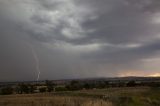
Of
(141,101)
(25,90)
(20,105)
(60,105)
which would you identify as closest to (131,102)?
(141,101)

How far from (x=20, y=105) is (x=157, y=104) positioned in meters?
25.2

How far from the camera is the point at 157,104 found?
188ft

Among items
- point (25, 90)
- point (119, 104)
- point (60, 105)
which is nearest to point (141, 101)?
point (119, 104)

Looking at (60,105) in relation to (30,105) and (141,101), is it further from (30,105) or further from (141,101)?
(141,101)

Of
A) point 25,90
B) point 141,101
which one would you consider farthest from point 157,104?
point 25,90

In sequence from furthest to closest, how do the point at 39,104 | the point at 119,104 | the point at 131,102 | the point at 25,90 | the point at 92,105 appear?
1. the point at 25,90
2. the point at 131,102
3. the point at 119,104
4. the point at 39,104
5. the point at 92,105

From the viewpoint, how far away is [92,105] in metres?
44.0

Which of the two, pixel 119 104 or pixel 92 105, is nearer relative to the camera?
pixel 92 105

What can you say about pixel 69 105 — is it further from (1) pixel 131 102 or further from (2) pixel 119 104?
(1) pixel 131 102

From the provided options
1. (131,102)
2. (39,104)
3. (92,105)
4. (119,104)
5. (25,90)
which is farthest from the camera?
(25,90)

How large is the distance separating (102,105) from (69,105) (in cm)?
474

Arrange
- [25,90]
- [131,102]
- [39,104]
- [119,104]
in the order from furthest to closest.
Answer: [25,90]
[131,102]
[119,104]
[39,104]

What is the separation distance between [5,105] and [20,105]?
3477 mm

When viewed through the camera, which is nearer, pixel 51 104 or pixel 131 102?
pixel 51 104
